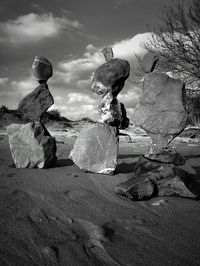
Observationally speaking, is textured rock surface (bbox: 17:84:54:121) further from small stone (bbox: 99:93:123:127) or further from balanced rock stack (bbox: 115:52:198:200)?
balanced rock stack (bbox: 115:52:198:200)

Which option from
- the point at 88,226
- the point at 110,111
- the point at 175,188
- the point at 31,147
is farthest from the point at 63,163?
the point at 88,226

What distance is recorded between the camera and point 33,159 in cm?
371

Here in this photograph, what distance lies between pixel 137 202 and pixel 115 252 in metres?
0.98

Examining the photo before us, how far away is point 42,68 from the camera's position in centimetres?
385

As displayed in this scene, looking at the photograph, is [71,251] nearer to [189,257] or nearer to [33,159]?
[189,257]

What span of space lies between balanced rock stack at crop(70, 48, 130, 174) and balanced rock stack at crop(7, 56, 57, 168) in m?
0.54

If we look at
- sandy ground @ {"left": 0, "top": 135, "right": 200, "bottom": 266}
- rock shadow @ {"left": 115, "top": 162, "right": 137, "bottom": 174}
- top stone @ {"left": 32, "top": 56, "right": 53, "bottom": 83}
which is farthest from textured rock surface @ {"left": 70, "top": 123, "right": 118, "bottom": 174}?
top stone @ {"left": 32, "top": 56, "right": 53, "bottom": 83}

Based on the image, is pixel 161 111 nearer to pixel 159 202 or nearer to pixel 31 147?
pixel 159 202

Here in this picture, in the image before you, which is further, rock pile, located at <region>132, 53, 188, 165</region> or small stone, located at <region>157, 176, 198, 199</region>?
rock pile, located at <region>132, 53, 188, 165</region>

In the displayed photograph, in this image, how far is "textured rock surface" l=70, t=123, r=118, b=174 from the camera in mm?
3434

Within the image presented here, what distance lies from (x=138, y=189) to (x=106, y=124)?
1206mm

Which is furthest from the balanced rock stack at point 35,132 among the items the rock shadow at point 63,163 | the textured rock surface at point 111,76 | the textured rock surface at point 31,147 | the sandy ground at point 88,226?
the textured rock surface at point 111,76

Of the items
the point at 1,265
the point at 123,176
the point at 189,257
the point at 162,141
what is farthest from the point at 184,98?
the point at 1,265

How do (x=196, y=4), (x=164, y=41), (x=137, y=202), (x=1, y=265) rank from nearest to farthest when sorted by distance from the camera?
(x=1, y=265) < (x=137, y=202) < (x=196, y=4) < (x=164, y=41)
